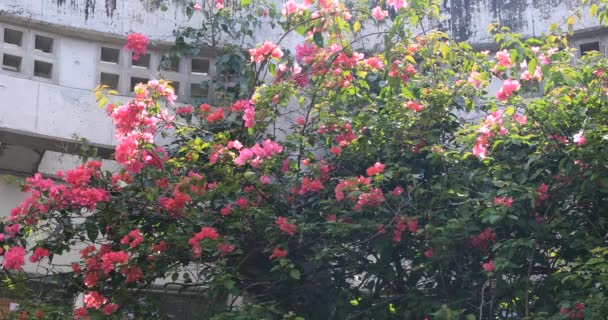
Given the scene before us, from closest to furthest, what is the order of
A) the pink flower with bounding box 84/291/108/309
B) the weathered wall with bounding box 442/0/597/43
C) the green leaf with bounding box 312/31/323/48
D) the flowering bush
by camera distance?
the flowering bush
the pink flower with bounding box 84/291/108/309
the green leaf with bounding box 312/31/323/48
the weathered wall with bounding box 442/0/597/43

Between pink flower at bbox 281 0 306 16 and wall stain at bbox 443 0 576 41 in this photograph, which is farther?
wall stain at bbox 443 0 576 41

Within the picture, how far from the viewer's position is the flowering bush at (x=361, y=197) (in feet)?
18.9

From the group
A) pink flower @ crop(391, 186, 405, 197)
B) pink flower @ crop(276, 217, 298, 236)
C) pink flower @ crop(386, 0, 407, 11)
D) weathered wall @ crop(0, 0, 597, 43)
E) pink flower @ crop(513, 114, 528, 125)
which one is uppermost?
weathered wall @ crop(0, 0, 597, 43)

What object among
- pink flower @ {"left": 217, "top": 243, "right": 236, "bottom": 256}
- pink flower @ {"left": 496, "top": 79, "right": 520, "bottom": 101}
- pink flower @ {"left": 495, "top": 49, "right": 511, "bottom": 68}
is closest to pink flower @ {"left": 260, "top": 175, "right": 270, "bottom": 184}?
pink flower @ {"left": 217, "top": 243, "right": 236, "bottom": 256}

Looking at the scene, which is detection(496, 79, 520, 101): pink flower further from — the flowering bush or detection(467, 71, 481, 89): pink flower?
detection(467, 71, 481, 89): pink flower

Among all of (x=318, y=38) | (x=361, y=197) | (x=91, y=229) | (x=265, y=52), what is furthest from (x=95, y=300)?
(x=318, y=38)

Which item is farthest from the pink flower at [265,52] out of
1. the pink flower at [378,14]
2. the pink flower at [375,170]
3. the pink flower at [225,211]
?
the pink flower at [375,170]

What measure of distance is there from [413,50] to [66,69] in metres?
3.59

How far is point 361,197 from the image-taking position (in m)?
5.87

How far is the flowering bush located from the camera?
5.77 m

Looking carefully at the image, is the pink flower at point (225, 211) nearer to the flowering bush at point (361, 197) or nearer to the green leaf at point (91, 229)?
the flowering bush at point (361, 197)

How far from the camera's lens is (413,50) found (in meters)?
6.29

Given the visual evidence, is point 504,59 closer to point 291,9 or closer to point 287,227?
point 291,9

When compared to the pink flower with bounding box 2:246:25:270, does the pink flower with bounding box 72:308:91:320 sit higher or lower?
lower
